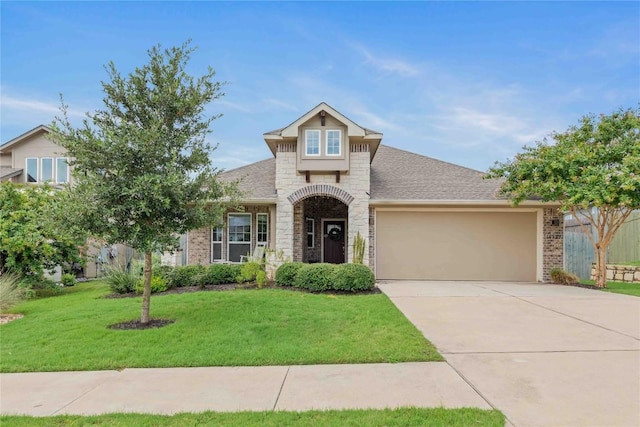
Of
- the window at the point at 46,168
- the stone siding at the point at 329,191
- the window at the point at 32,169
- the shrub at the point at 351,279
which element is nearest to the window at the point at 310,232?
the stone siding at the point at 329,191

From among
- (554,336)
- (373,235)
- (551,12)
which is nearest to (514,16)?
(551,12)

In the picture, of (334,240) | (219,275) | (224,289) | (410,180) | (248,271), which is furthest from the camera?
(334,240)

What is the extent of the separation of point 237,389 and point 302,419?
3.70 ft

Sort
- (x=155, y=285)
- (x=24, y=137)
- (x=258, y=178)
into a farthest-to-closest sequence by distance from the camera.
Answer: (x=24, y=137) < (x=258, y=178) < (x=155, y=285)

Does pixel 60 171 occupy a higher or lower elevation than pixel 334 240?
higher

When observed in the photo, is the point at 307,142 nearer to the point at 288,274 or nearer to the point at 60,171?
the point at 288,274

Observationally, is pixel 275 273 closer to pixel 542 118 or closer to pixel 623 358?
pixel 623 358

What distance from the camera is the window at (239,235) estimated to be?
14.3 metres

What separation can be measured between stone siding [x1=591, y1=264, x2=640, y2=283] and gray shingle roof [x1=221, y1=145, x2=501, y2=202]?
6292mm

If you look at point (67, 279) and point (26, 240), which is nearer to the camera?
point (26, 240)

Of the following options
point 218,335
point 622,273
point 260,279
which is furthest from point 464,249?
point 218,335

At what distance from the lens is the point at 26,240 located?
1116 centimetres

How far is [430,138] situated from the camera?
71.5 feet

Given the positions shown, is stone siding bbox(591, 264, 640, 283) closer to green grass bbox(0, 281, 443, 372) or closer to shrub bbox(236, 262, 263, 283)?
green grass bbox(0, 281, 443, 372)
